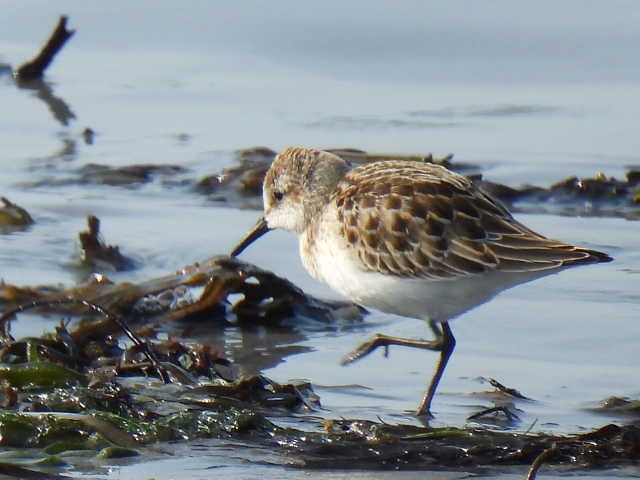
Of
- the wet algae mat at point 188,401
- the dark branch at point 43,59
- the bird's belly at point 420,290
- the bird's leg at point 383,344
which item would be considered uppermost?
the dark branch at point 43,59

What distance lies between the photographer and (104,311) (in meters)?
4.05

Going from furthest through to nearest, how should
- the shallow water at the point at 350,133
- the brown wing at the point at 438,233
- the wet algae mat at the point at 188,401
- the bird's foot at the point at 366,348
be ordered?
the shallow water at the point at 350,133 → the bird's foot at the point at 366,348 → the brown wing at the point at 438,233 → the wet algae mat at the point at 188,401

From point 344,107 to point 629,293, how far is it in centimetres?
326

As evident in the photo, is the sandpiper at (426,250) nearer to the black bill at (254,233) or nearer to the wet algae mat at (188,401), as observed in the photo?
the wet algae mat at (188,401)

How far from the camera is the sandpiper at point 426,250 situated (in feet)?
14.0

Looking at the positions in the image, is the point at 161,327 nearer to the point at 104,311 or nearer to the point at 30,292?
the point at 30,292

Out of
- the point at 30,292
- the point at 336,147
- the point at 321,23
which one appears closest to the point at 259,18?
the point at 321,23

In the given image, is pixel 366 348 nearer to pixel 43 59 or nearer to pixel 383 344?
pixel 383 344

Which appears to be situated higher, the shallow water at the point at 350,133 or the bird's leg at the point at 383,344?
the shallow water at the point at 350,133

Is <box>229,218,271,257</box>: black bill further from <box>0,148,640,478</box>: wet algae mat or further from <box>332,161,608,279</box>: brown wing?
<box>332,161,608,279</box>: brown wing

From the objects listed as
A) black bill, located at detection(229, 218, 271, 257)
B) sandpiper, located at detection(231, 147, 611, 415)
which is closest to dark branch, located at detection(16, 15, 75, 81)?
black bill, located at detection(229, 218, 271, 257)

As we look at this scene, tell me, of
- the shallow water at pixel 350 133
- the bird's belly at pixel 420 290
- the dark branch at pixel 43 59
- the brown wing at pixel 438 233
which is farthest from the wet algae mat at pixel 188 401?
the dark branch at pixel 43 59

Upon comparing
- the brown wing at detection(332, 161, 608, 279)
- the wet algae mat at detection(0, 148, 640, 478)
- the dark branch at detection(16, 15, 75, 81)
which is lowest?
the wet algae mat at detection(0, 148, 640, 478)

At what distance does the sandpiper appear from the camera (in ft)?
14.0
